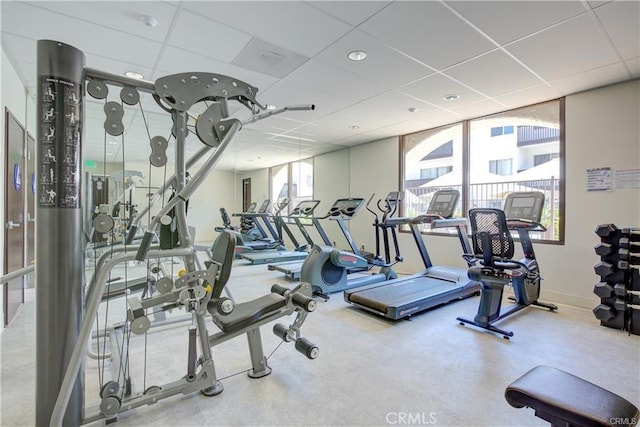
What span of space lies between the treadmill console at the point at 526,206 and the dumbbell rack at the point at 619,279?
22.4 inches

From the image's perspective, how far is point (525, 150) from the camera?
15.1 feet

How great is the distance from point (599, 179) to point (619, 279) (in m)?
1.27

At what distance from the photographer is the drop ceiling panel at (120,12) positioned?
226cm

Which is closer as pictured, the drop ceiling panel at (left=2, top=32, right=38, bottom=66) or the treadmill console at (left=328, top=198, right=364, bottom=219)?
the drop ceiling panel at (left=2, top=32, right=38, bottom=66)

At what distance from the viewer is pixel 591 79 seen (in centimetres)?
353

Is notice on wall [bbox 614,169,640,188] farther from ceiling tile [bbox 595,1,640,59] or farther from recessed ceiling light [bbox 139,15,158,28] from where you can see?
recessed ceiling light [bbox 139,15,158,28]

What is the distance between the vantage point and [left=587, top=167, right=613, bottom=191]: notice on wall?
3.70 metres

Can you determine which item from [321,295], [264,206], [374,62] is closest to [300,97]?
[374,62]

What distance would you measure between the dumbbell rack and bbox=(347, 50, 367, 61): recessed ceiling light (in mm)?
2989

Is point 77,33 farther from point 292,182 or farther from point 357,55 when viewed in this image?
point 292,182

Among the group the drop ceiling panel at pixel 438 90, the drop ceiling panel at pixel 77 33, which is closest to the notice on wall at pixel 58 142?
the drop ceiling panel at pixel 77 33

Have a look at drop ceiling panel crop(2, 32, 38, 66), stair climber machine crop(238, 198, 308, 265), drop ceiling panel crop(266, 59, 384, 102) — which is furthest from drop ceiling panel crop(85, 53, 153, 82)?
stair climber machine crop(238, 198, 308, 265)

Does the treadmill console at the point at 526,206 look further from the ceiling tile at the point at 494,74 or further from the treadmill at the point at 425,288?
the ceiling tile at the point at 494,74

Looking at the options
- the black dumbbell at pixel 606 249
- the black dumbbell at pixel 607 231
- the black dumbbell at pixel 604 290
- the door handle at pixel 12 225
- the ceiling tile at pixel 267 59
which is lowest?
the black dumbbell at pixel 604 290
